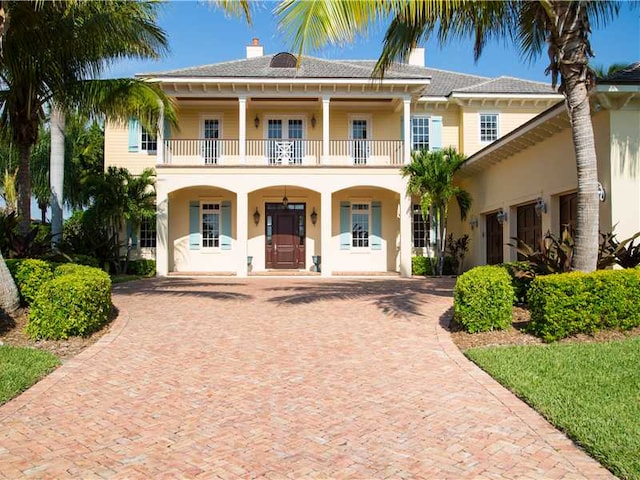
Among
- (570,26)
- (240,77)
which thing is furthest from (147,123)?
(570,26)

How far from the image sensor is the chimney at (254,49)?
23.8 meters

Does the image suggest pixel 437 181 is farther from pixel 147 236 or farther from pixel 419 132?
pixel 147 236

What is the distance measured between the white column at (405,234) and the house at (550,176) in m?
2.32

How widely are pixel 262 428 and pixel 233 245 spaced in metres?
16.4

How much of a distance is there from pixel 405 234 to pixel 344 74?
607 centimetres

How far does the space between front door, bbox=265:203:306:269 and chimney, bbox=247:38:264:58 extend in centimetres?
755

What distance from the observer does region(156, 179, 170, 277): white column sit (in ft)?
62.5

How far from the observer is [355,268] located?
67.3 ft

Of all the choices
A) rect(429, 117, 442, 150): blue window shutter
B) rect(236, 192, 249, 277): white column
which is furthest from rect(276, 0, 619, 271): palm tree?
rect(429, 117, 442, 150): blue window shutter

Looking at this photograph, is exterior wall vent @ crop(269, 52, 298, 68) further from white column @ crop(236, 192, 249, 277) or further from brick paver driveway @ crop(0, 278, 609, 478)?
brick paver driveway @ crop(0, 278, 609, 478)

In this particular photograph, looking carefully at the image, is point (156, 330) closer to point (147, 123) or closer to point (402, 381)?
point (402, 381)

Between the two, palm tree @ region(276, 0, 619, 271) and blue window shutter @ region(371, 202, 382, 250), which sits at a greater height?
palm tree @ region(276, 0, 619, 271)

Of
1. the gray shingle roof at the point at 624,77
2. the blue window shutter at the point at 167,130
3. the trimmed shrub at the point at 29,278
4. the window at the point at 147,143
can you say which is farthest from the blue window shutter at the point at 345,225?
the trimmed shrub at the point at 29,278

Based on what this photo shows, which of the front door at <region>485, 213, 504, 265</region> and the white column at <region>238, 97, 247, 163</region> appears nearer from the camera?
the front door at <region>485, 213, 504, 265</region>
